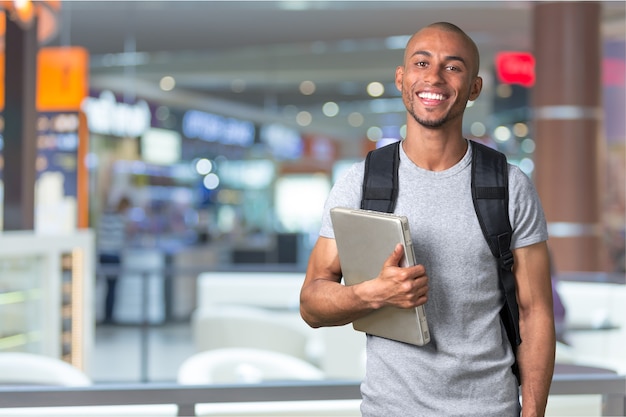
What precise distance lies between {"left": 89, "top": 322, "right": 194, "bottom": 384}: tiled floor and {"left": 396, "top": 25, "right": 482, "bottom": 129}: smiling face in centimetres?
573

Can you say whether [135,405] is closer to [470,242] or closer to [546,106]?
[470,242]

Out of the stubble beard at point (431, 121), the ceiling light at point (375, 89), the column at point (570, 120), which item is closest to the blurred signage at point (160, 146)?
the ceiling light at point (375, 89)

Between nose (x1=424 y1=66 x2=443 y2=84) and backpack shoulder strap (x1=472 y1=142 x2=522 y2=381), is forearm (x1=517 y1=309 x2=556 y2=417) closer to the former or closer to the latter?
backpack shoulder strap (x1=472 y1=142 x2=522 y2=381)

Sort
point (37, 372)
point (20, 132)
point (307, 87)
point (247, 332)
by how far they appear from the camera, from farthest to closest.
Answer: point (307, 87) → point (20, 132) → point (247, 332) → point (37, 372)

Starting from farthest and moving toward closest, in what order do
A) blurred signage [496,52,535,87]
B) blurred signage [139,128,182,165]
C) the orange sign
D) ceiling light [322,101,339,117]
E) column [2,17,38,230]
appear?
1. blurred signage [139,128,182,165]
2. ceiling light [322,101,339,117]
3. blurred signage [496,52,535,87]
4. the orange sign
5. column [2,17,38,230]

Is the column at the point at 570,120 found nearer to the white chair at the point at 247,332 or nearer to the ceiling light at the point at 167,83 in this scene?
the white chair at the point at 247,332

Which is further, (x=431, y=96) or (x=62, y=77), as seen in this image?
(x=62, y=77)

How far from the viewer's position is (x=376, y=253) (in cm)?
166

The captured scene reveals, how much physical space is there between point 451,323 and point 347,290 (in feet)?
0.67

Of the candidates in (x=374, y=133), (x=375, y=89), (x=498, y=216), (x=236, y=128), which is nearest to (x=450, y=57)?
(x=498, y=216)

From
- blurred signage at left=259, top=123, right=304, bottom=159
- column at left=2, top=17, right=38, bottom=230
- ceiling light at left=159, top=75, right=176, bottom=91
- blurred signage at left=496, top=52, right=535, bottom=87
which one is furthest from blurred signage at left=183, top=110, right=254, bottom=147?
column at left=2, top=17, right=38, bottom=230

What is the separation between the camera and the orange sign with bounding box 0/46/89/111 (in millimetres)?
9719

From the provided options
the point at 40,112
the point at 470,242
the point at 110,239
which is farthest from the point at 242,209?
the point at 470,242

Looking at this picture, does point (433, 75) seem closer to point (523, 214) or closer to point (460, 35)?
point (460, 35)
